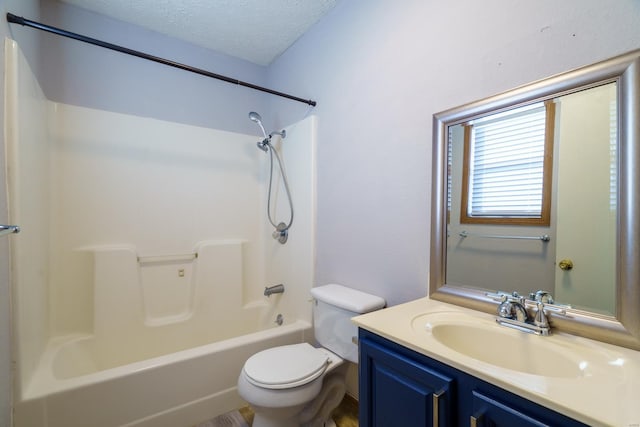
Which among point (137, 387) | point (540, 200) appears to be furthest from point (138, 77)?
point (540, 200)

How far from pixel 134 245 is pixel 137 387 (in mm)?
1014

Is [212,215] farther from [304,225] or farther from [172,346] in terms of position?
[172,346]

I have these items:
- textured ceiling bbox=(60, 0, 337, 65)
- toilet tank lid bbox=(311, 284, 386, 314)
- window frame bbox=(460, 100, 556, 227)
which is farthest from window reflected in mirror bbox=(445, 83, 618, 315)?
textured ceiling bbox=(60, 0, 337, 65)

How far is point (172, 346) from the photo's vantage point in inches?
81.7

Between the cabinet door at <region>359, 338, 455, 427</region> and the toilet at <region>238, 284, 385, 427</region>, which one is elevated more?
the cabinet door at <region>359, 338, 455, 427</region>

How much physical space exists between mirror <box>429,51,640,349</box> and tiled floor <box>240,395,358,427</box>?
951 millimetres

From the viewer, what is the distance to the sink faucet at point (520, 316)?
2.94 feet

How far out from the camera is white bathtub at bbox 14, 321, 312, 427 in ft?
4.03

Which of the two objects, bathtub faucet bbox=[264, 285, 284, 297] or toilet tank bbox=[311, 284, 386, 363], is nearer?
toilet tank bbox=[311, 284, 386, 363]

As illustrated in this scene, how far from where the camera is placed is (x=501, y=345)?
93cm

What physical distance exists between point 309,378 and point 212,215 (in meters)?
1.57

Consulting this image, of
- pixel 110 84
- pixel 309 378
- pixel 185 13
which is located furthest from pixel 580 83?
pixel 110 84

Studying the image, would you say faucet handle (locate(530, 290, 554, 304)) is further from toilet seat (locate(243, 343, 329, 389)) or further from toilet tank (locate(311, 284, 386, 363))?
toilet seat (locate(243, 343, 329, 389))

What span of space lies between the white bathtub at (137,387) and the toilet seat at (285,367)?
11.5 inches
